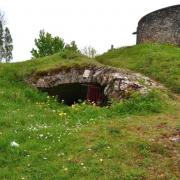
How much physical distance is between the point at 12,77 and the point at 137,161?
8.95 meters

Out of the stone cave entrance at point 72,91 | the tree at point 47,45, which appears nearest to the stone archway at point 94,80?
the stone cave entrance at point 72,91

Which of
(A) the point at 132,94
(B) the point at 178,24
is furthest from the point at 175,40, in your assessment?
(A) the point at 132,94

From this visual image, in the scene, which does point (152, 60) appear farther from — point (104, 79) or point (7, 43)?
point (7, 43)

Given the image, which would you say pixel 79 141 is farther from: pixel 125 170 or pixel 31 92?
pixel 31 92

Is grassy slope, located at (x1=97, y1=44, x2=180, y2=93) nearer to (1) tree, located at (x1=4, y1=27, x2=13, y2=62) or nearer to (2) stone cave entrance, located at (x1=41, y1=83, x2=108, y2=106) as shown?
(2) stone cave entrance, located at (x1=41, y1=83, x2=108, y2=106)

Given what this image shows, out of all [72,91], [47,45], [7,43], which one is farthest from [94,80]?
[7,43]

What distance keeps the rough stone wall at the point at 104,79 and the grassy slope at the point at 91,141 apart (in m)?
1.10

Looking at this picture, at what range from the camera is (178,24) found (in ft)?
78.7

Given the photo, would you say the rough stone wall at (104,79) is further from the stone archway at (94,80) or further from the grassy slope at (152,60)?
the grassy slope at (152,60)

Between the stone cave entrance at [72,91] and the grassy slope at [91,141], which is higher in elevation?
the stone cave entrance at [72,91]

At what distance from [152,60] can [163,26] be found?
599 centimetres

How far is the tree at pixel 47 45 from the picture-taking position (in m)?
43.8

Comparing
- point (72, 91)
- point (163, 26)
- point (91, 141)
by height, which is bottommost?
point (91, 141)

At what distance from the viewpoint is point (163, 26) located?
2455cm
